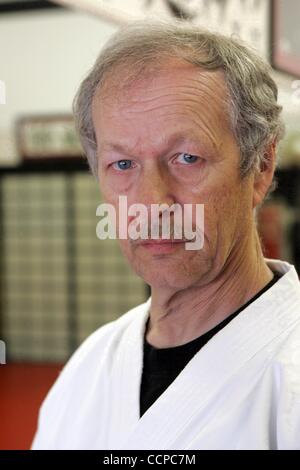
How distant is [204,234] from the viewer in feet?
2.42

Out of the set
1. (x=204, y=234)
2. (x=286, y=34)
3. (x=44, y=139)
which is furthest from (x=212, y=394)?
(x=44, y=139)

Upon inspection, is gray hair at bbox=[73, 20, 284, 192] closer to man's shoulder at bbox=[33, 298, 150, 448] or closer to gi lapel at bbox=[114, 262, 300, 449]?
gi lapel at bbox=[114, 262, 300, 449]

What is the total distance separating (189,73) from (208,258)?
21 centimetres

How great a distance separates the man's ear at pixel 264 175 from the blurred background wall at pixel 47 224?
1.51m

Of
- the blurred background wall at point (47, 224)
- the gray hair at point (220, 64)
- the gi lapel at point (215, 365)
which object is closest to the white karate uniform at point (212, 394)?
the gi lapel at point (215, 365)

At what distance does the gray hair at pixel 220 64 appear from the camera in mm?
705

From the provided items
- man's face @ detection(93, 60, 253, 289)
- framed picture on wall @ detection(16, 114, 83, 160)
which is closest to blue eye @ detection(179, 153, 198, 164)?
man's face @ detection(93, 60, 253, 289)

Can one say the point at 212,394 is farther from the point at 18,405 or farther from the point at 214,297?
the point at 18,405

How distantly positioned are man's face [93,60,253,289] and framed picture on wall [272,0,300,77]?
0.50m

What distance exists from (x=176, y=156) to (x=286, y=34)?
0.76 m

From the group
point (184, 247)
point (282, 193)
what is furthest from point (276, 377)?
point (282, 193)

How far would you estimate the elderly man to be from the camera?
0.70m

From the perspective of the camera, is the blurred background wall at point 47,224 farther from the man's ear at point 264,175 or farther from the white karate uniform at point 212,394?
the man's ear at point 264,175

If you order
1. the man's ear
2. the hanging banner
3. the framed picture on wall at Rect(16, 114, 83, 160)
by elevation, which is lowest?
the framed picture on wall at Rect(16, 114, 83, 160)
